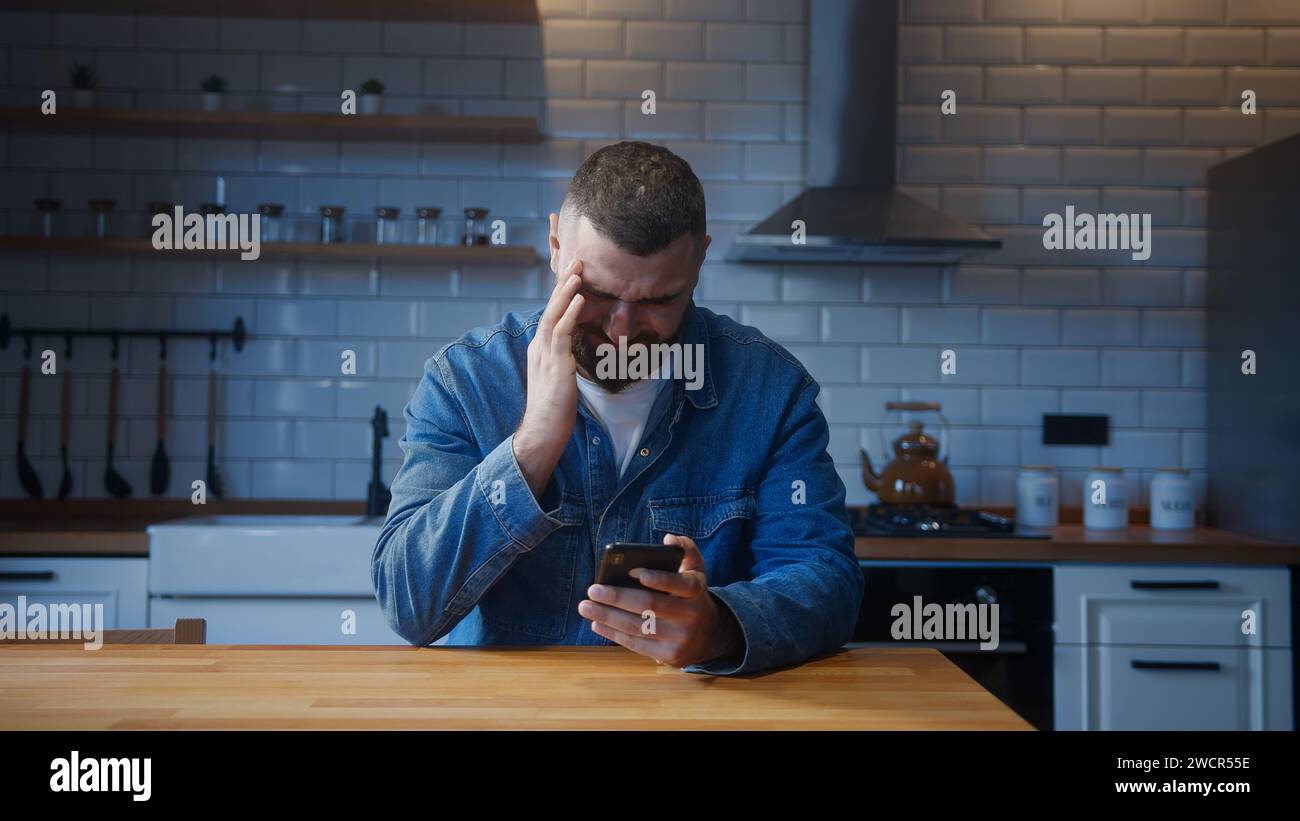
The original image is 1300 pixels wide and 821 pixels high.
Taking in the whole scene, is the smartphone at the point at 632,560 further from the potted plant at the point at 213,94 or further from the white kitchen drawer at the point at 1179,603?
the potted plant at the point at 213,94

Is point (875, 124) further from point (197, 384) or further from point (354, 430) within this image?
point (197, 384)

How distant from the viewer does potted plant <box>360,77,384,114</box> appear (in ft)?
10.1

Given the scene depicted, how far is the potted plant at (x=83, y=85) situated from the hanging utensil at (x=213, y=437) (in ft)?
2.56

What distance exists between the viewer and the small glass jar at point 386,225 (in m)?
3.07

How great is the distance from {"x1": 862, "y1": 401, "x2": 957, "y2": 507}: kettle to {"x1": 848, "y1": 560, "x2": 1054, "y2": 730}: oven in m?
0.39

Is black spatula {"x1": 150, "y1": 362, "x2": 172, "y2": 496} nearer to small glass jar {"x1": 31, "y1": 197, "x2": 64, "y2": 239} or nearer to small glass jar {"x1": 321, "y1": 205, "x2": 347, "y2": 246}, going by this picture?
small glass jar {"x1": 31, "y1": 197, "x2": 64, "y2": 239}

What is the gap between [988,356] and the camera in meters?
3.25

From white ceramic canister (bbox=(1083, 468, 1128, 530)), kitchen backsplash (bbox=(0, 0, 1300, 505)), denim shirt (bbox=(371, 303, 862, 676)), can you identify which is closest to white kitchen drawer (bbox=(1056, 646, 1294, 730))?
white ceramic canister (bbox=(1083, 468, 1128, 530))

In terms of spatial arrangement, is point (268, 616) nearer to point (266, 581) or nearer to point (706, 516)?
point (266, 581)

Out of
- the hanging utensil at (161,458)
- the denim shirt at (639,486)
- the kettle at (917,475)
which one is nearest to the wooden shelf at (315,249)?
the hanging utensil at (161,458)

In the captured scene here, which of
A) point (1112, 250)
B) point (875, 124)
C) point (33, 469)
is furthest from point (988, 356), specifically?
point (33, 469)

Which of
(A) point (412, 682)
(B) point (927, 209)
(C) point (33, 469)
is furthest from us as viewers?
(C) point (33, 469)

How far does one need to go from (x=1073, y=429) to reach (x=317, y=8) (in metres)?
2.60
